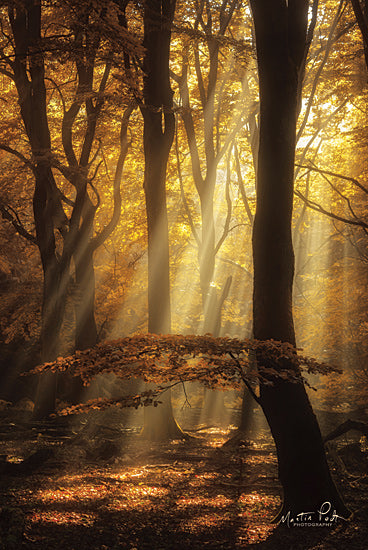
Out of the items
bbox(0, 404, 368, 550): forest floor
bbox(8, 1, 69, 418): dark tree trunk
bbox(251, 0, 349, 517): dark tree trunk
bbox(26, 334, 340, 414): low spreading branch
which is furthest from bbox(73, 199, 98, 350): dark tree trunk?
bbox(26, 334, 340, 414): low spreading branch

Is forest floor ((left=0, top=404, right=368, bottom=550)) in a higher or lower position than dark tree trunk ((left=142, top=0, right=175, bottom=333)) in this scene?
lower

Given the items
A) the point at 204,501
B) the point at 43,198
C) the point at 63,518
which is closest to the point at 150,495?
the point at 204,501

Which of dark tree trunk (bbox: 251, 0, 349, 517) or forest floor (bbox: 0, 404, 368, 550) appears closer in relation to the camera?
forest floor (bbox: 0, 404, 368, 550)

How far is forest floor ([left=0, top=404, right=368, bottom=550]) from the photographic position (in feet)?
16.5

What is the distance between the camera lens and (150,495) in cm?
692

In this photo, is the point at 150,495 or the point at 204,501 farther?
the point at 150,495

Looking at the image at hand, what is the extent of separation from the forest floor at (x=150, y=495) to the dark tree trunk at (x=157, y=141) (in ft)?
5.56

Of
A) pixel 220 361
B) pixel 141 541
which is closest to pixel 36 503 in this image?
pixel 141 541

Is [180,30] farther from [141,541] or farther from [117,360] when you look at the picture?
[141,541]

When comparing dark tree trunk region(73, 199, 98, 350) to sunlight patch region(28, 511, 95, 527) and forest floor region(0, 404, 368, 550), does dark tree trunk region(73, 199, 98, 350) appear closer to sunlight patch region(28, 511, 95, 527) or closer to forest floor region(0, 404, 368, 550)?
forest floor region(0, 404, 368, 550)

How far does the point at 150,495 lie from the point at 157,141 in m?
6.61

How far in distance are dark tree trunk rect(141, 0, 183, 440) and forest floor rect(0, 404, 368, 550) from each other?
66.8 inches

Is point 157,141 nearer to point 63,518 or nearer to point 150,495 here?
point 150,495

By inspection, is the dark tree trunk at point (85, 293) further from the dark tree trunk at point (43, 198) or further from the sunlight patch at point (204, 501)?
the sunlight patch at point (204, 501)
